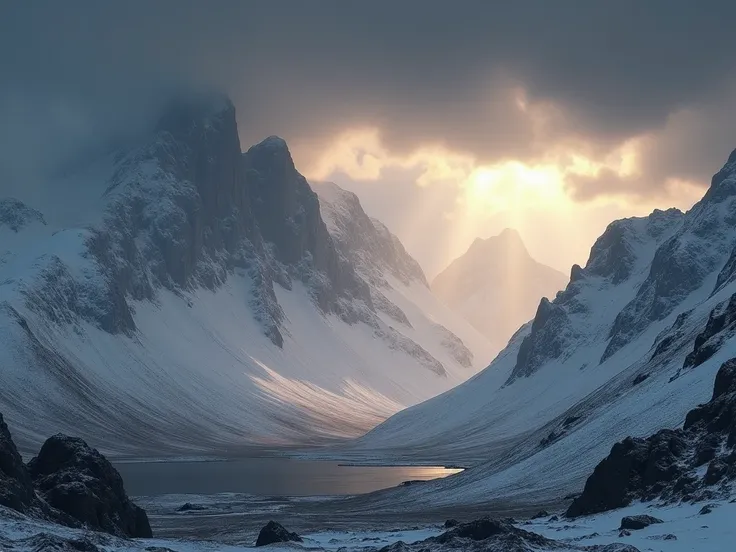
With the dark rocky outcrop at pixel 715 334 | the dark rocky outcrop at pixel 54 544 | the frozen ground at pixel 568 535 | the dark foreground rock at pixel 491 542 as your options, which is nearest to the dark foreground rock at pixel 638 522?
the frozen ground at pixel 568 535

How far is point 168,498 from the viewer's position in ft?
499

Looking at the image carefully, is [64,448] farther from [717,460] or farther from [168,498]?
[168,498]

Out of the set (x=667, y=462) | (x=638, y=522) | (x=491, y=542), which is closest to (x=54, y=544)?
(x=491, y=542)

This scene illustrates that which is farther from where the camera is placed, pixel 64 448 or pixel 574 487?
pixel 574 487

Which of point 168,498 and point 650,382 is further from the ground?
point 650,382

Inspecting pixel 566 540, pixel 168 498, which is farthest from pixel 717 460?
pixel 168 498

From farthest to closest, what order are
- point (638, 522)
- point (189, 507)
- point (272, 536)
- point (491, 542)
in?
point (189, 507), point (272, 536), point (638, 522), point (491, 542)

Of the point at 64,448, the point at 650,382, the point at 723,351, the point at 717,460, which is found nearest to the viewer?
the point at 717,460

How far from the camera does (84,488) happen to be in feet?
237

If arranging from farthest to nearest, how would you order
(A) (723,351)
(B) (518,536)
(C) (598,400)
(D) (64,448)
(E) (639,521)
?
1. (C) (598,400)
2. (A) (723,351)
3. (D) (64,448)
4. (E) (639,521)
5. (B) (518,536)

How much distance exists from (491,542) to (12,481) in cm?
2854

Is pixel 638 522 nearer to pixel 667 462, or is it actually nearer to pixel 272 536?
pixel 667 462

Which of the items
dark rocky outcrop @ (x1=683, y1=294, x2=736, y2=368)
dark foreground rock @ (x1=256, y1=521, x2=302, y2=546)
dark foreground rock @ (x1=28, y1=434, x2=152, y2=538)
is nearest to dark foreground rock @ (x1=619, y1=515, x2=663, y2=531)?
dark foreground rock @ (x1=256, y1=521, x2=302, y2=546)

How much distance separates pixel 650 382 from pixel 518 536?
94.7m
